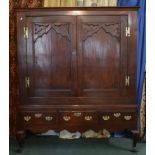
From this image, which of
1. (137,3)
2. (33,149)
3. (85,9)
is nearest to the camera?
(85,9)

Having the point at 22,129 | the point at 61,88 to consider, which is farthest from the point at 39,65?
the point at 22,129

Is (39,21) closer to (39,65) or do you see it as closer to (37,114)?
(39,65)

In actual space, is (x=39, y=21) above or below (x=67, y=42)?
above

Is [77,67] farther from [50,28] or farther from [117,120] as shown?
[117,120]

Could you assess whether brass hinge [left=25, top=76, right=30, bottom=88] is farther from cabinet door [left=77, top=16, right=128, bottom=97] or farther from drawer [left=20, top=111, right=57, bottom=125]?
cabinet door [left=77, top=16, right=128, bottom=97]

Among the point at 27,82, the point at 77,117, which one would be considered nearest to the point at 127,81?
the point at 77,117

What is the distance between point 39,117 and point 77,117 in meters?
0.42

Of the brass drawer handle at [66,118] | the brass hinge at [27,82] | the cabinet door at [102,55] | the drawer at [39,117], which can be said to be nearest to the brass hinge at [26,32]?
the brass hinge at [27,82]

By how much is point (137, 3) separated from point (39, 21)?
1.30 metres

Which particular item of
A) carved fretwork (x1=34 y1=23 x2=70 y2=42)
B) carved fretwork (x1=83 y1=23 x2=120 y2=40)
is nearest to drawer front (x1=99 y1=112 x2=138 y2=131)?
carved fretwork (x1=83 y1=23 x2=120 y2=40)

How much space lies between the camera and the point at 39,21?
2.60 meters

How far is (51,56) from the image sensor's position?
2.62 meters

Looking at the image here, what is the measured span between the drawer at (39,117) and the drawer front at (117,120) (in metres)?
0.53

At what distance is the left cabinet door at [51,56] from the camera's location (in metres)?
2.60
